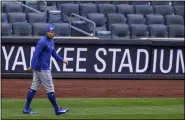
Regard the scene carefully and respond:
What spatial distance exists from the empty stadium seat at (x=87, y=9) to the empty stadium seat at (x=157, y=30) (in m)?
1.89

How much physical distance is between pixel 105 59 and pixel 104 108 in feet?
14.4

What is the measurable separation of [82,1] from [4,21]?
3214mm

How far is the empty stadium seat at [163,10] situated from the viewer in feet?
62.2

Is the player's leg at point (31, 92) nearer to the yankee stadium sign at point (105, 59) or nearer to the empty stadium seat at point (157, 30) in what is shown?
the yankee stadium sign at point (105, 59)

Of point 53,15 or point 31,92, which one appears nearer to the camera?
point 31,92

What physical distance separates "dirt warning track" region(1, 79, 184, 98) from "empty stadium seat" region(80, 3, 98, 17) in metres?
3.55

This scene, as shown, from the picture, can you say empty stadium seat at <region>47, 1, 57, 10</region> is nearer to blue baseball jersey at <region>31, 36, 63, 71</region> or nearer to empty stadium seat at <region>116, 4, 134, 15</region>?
empty stadium seat at <region>116, 4, 134, 15</region>

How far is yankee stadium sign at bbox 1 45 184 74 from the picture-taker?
1462 cm

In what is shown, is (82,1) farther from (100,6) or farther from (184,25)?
(184,25)

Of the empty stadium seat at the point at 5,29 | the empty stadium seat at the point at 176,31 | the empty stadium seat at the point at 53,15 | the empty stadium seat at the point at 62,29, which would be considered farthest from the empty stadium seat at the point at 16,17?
the empty stadium seat at the point at 176,31

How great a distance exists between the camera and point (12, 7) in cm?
1723

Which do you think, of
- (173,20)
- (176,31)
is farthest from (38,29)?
(173,20)

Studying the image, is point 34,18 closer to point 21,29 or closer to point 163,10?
point 21,29

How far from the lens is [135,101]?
1199 cm
